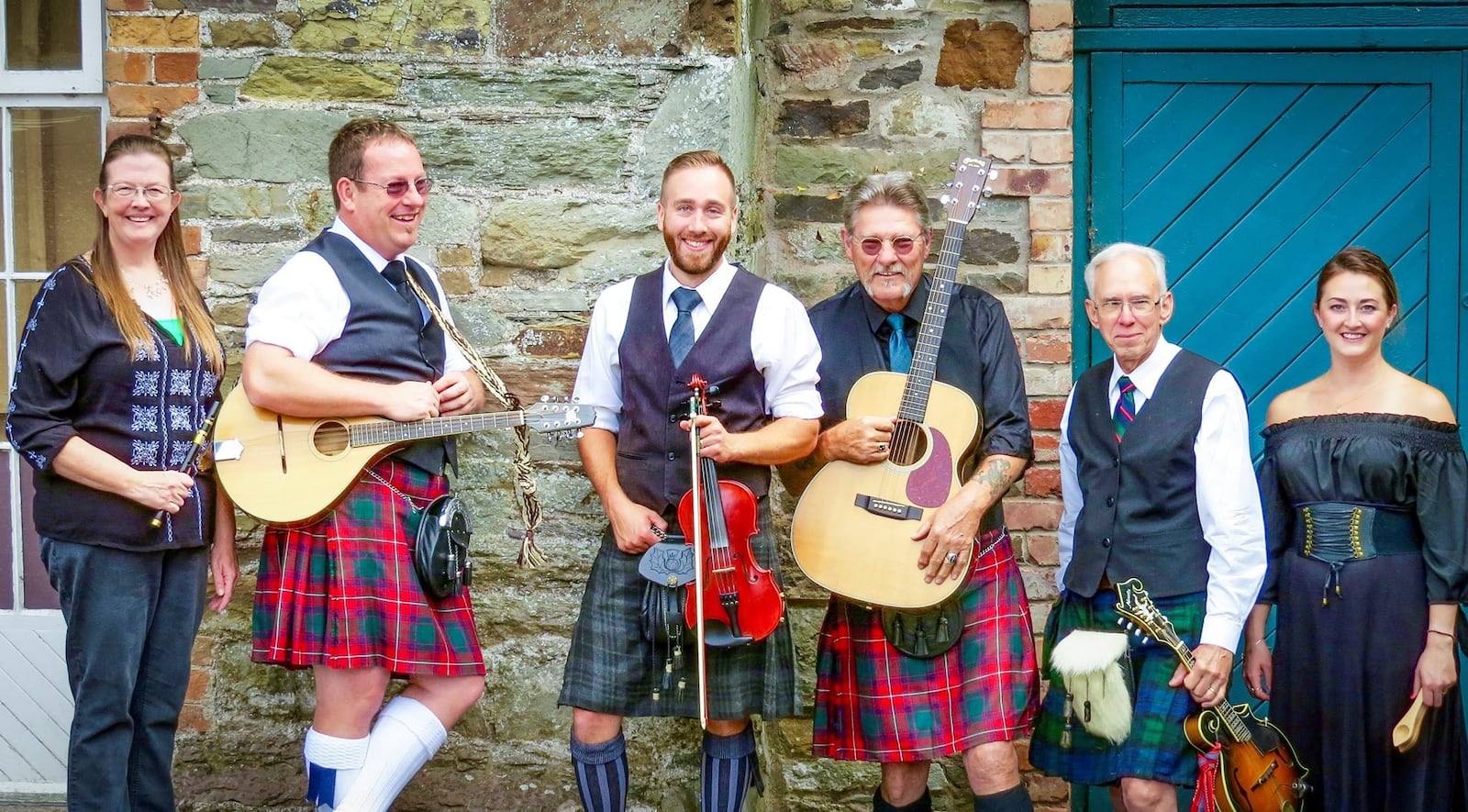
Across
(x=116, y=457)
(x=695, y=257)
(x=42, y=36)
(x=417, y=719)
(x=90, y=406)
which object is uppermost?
(x=42, y=36)

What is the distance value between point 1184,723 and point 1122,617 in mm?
253

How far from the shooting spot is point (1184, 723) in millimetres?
3174

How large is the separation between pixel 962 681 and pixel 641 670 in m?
0.71

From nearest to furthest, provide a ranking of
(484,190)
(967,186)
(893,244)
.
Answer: (893,244)
(967,186)
(484,190)

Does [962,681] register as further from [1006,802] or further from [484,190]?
[484,190]

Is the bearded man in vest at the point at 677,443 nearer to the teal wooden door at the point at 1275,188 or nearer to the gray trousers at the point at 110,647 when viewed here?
the gray trousers at the point at 110,647

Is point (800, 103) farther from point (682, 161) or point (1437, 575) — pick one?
point (1437, 575)

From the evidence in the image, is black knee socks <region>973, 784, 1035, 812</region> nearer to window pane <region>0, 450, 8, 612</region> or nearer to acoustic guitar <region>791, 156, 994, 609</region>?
acoustic guitar <region>791, 156, 994, 609</region>

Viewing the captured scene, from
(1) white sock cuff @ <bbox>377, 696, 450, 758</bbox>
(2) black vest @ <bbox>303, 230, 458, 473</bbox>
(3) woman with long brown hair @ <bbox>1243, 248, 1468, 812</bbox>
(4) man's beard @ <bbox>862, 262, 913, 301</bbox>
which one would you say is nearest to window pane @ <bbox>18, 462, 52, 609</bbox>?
(1) white sock cuff @ <bbox>377, 696, 450, 758</bbox>

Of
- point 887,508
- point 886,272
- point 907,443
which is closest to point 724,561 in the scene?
point 887,508

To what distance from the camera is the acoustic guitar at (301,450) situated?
10.3 ft

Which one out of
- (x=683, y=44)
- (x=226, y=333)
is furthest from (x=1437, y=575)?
(x=226, y=333)

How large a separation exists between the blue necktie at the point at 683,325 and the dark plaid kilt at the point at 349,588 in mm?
641

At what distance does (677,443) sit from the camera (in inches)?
127
